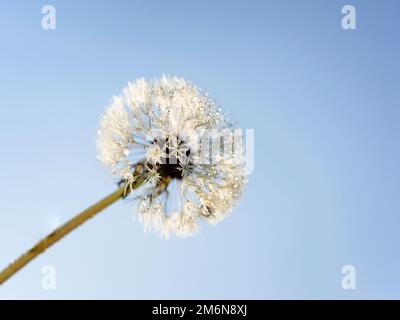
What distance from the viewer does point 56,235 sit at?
606 cm

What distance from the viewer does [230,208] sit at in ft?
26.8

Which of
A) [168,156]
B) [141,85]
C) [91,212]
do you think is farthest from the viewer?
[141,85]

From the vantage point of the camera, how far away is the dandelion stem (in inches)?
222

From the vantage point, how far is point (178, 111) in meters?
7.84

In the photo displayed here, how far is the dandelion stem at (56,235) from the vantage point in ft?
18.5

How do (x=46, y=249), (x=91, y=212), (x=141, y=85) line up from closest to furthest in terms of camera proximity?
(x=46, y=249), (x=91, y=212), (x=141, y=85)
